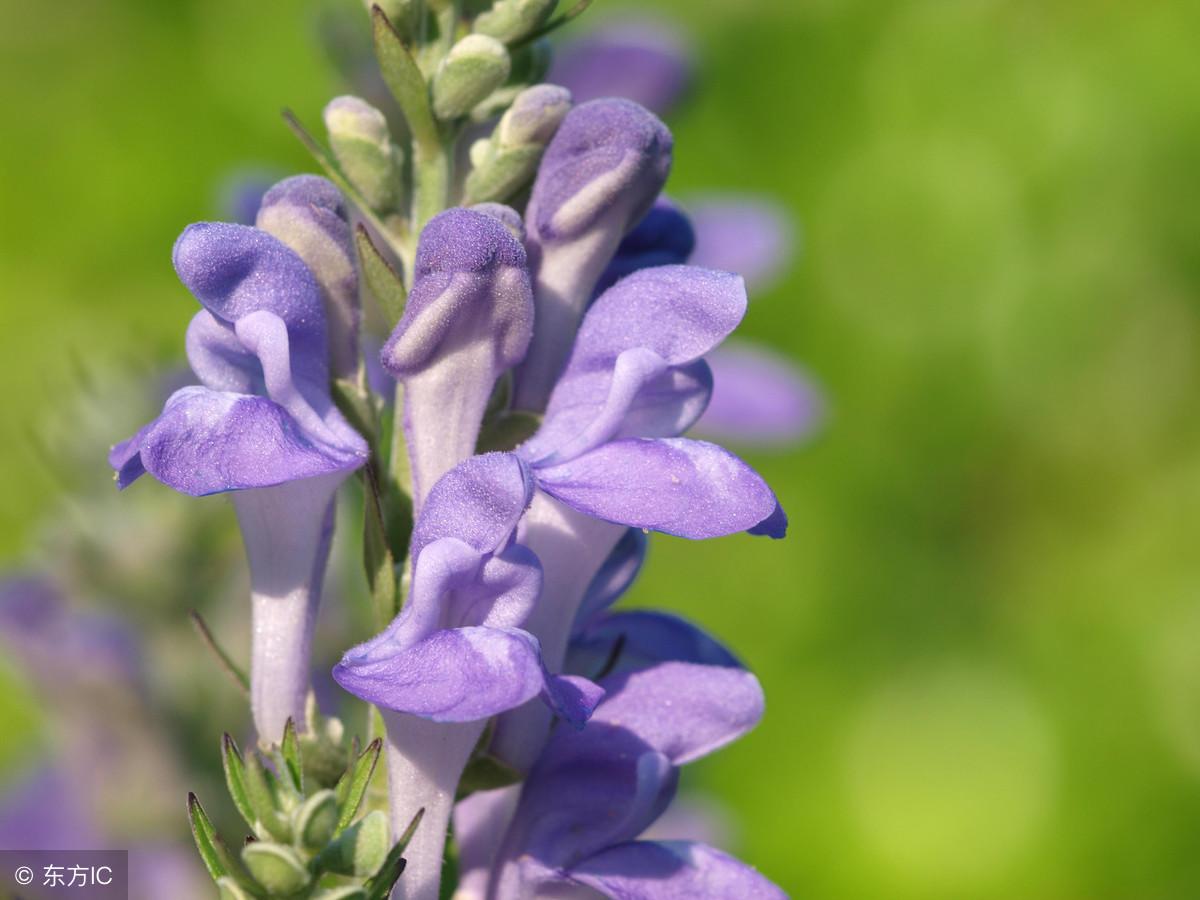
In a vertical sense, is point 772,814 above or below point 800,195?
below

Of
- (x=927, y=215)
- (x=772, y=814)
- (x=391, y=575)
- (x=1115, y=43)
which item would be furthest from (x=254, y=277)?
(x=1115, y=43)

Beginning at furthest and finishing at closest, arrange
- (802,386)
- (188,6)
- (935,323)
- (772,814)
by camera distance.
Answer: (188,6) → (935,323) → (772,814) → (802,386)

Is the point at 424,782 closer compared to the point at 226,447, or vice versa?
the point at 226,447

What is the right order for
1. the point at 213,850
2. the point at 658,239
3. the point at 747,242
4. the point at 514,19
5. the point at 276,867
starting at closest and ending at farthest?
the point at 276,867
the point at 213,850
the point at 514,19
the point at 658,239
the point at 747,242

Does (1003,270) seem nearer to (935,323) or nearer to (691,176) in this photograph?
(935,323)

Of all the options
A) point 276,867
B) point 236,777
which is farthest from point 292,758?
point 276,867

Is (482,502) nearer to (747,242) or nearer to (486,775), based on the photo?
(486,775)
